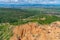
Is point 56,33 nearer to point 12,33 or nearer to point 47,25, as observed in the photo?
point 47,25

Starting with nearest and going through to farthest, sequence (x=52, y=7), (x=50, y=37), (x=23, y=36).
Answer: (x=50, y=37)
(x=23, y=36)
(x=52, y=7)

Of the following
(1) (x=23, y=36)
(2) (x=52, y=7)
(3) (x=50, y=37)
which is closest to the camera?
(3) (x=50, y=37)

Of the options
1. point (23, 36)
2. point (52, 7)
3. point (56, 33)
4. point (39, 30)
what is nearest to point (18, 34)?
point (23, 36)

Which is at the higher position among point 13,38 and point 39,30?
point 39,30

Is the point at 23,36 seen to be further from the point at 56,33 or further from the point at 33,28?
the point at 56,33

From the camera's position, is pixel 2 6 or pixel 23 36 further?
pixel 2 6

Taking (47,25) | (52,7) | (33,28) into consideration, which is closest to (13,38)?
(33,28)

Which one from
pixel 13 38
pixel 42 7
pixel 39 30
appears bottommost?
pixel 42 7
